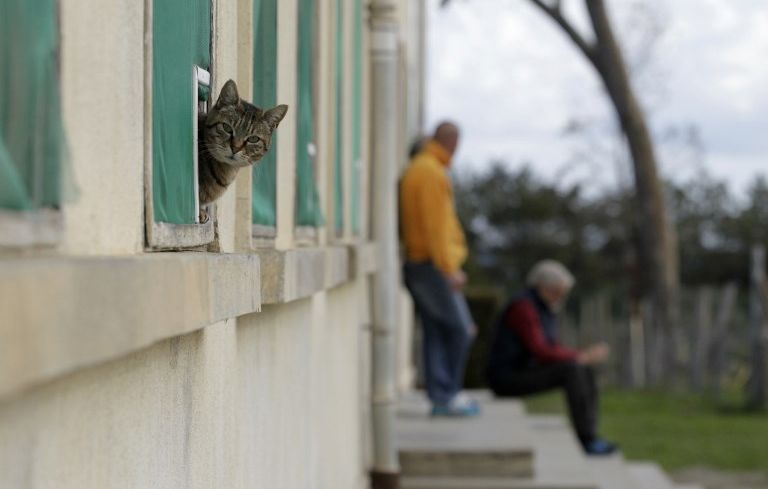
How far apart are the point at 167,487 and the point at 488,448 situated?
6.84 m

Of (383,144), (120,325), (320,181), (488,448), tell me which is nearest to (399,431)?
(488,448)

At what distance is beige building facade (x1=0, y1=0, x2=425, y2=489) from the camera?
2.04 metres

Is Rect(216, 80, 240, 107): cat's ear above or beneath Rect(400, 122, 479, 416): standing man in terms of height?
above

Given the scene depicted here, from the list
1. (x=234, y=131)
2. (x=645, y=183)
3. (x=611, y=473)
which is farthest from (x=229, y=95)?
(x=645, y=183)

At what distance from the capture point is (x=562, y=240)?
32781 millimetres

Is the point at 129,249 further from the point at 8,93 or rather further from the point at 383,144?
the point at 383,144

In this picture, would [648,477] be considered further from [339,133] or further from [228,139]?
[228,139]

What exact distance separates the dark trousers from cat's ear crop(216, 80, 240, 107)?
26.6ft

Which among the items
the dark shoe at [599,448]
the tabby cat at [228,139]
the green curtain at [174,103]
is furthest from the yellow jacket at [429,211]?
the green curtain at [174,103]

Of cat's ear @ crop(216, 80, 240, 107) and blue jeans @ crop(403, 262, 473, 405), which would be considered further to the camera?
blue jeans @ crop(403, 262, 473, 405)

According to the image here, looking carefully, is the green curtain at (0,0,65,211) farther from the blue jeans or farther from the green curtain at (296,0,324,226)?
the blue jeans

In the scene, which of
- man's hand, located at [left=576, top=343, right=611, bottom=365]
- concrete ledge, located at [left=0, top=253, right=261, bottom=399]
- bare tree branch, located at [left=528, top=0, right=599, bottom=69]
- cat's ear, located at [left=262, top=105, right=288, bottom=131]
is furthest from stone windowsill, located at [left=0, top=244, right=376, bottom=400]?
bare tree branch, located at [left=528, top=0, right=599, bottom=69]

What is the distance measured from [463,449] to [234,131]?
21.3 feet

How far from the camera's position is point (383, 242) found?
30.1ft
